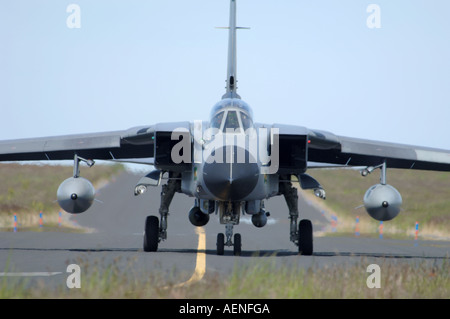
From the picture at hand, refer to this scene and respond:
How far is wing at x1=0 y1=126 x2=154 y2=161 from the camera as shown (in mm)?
16703

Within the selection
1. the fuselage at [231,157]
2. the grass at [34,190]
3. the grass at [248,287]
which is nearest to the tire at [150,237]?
the fuselage at [231,157]

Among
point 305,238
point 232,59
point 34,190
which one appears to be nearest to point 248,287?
point 305,238

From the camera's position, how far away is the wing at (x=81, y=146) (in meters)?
16.7

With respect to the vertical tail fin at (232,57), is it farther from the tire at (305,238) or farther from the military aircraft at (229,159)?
A: the tire at (305,238)

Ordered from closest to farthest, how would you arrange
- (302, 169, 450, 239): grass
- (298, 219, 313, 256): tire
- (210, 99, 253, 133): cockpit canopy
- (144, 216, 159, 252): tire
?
(210, 99, 253, 133): cockpit canopy → (298, 219, 313, 256): tire → (144, 216, 159, 252): tire → (302, 169, 450, 239): grass

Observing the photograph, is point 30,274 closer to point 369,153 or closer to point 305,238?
point 305,238

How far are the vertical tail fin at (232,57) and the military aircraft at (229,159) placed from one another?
1.2 inches

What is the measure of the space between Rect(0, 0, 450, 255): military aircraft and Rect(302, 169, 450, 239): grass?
762 cm

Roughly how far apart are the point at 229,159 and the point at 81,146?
5759 millimetres

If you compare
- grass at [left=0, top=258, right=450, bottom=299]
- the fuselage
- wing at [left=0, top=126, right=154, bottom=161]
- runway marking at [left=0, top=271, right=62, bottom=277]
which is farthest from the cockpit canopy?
runway marking at [left=0, top=271, right=62, bottom=277]

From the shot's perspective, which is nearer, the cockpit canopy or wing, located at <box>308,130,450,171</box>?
the cockpit canopy

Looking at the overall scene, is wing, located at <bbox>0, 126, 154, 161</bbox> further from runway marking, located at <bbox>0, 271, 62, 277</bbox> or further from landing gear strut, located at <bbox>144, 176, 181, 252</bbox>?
runway marking, located at <bbox>0, 271, 62, 277</bbox>
